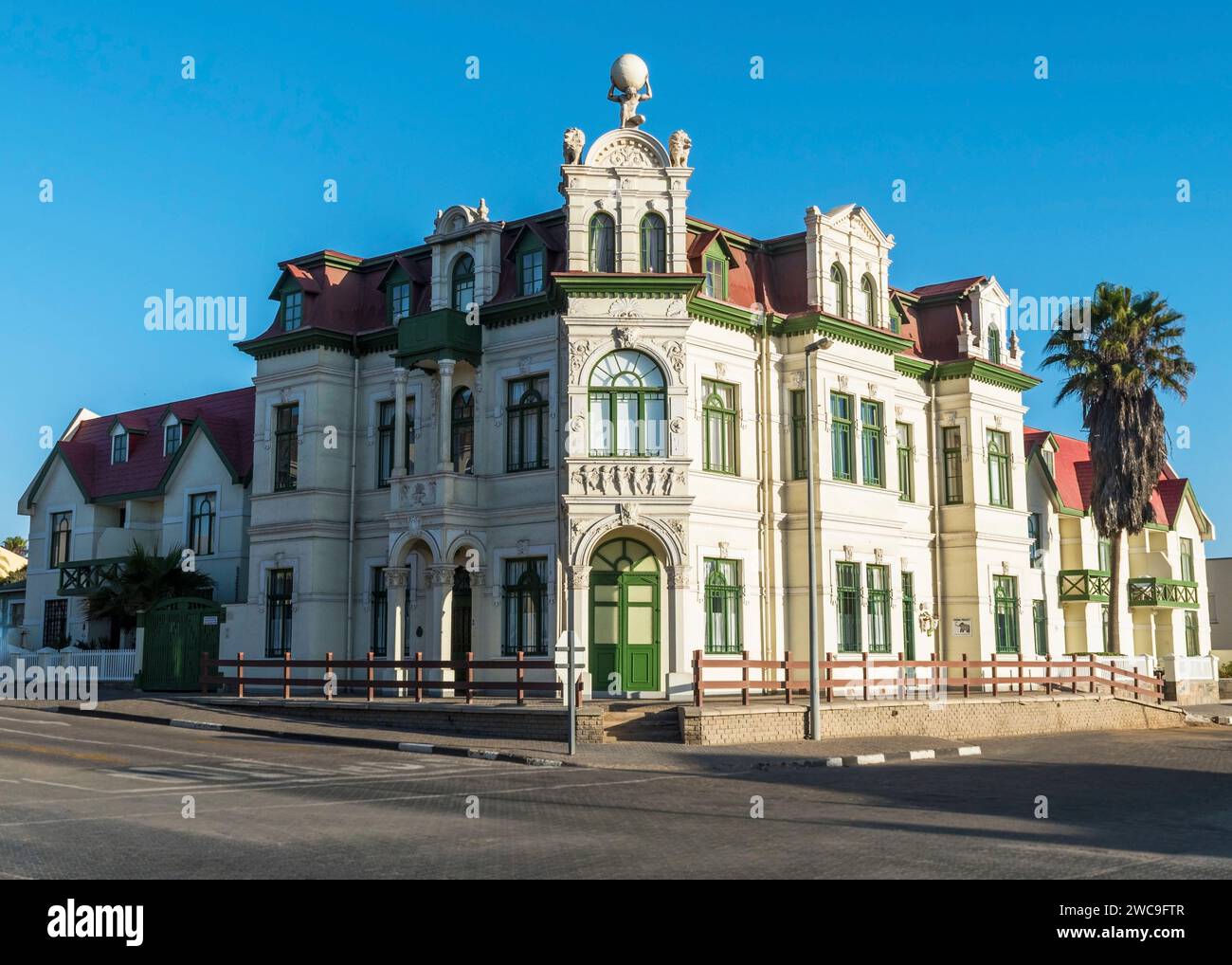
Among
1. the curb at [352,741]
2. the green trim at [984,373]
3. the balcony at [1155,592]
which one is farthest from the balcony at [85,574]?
the balcony at [1155,592]

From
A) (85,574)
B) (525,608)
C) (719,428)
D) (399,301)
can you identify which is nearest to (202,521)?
(85,574)

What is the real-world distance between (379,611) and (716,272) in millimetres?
12059

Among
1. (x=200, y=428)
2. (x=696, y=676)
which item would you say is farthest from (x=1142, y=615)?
(x=200, y=428)

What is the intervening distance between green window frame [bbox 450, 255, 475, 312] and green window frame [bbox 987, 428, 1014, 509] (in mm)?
16096

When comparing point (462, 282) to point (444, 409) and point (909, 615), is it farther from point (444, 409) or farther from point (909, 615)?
point (909, 615)

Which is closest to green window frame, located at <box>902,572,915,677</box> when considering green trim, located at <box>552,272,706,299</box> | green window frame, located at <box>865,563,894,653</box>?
green window frame, located at <box>865,563,894,653</box>

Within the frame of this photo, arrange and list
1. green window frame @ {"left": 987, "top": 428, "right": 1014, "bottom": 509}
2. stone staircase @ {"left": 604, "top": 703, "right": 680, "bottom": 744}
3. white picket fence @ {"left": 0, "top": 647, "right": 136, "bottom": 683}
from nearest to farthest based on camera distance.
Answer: stone staircase @ {"left": 604, "top": 703, "right": 680, "bottom": 744}, white picket fence @ {"left": 0, "top": 647, "right": 136, "bottom": 683}, green window frame @ {"left": 987, "top": 428, "right": 1014, "bottom": 509}

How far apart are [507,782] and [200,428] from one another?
2365 cm

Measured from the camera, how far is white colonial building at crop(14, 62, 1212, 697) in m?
27.4

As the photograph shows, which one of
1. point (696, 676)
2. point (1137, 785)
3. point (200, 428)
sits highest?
point (200, 428)

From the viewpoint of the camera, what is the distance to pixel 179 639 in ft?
110

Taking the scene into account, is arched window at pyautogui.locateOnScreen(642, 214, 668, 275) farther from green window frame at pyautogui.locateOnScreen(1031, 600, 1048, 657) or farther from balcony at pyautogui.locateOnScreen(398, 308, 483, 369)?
green window frame at pyautogui.locateOnScreen(1031, 600, 1048, 657)
